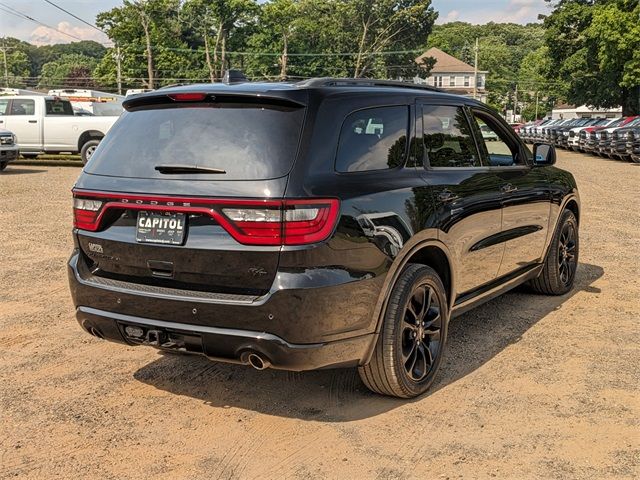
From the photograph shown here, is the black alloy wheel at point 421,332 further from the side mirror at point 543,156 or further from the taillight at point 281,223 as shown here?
the side mirror at point 543,156

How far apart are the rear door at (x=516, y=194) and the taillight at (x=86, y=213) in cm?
277

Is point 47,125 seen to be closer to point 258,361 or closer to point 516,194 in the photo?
point 516,194

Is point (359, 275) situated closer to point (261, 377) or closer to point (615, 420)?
point (261, 377)

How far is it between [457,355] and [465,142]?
4.93 ft

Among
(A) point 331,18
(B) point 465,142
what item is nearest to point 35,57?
(A) point 331,18

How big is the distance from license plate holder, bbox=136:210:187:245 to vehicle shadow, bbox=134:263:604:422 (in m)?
1.12

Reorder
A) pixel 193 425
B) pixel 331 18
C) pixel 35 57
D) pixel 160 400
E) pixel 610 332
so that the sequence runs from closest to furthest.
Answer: pixel 193 425
pixel 160 400
pixel 610 332
pixel 331 18
pixel 35 57

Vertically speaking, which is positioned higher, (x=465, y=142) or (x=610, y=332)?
(x=465, y=142)

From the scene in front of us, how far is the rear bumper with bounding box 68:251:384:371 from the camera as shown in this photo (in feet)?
11.4

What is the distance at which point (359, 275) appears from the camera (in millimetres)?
3662

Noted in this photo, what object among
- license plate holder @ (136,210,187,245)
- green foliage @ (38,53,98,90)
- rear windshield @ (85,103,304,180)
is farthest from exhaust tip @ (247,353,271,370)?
green foliage @ (38,53,98,90)

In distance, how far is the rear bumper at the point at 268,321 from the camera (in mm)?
3473

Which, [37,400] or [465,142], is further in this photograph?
[465,142]

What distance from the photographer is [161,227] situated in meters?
3.69
